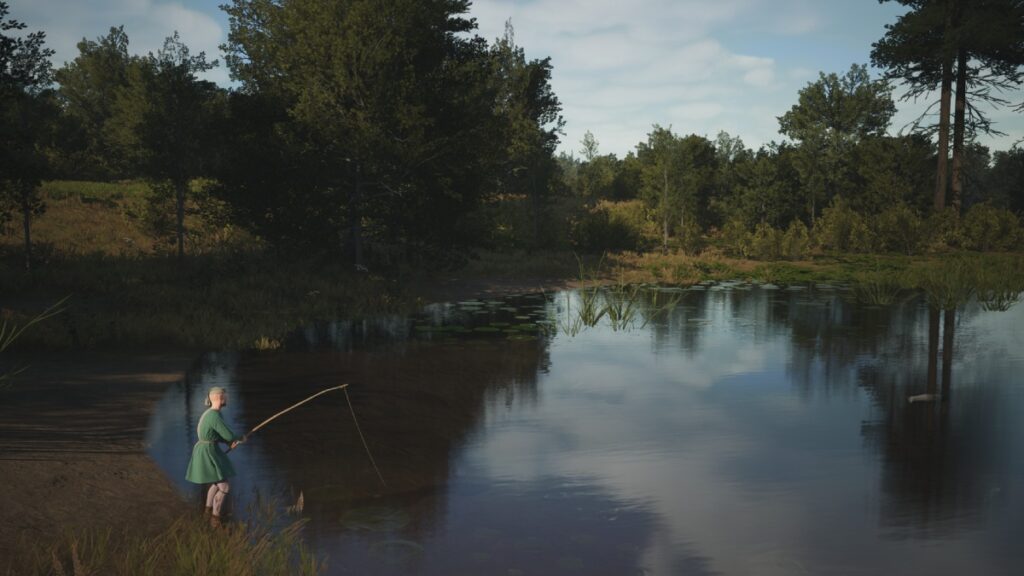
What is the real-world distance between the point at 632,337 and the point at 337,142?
38.2 ft

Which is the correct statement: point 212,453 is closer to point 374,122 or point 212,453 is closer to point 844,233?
point 374,122

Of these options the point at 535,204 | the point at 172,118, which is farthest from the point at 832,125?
the point at 172,118

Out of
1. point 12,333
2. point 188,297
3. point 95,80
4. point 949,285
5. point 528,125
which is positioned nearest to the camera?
point 12,333

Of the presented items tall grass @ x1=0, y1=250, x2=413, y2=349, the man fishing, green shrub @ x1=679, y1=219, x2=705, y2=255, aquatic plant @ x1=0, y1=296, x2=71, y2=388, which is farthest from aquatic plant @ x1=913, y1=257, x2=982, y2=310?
aquatic plant @ x1=0, y1=296, x2=71, y2=388

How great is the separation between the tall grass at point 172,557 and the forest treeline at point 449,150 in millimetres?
15852

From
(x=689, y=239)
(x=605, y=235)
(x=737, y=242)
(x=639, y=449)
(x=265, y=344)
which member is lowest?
(x=639, y=449)

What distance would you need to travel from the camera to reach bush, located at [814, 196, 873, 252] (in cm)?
4319

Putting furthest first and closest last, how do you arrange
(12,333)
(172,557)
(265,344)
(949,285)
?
(949,285)
(265,344)
(12,333)
(172,557)

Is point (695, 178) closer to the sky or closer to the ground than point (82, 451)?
closer to the sky

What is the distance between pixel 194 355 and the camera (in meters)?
16.6

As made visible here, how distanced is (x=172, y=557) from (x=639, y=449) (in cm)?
625

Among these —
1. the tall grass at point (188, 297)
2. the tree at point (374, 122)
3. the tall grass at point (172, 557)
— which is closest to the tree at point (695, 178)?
the tree at point (374, 122)

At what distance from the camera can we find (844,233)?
145ft

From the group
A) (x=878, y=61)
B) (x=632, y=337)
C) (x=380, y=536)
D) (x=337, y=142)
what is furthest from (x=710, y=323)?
(x=878, y=61)
